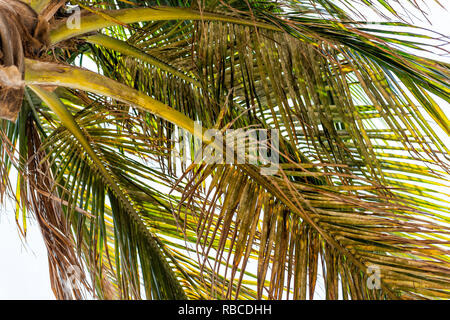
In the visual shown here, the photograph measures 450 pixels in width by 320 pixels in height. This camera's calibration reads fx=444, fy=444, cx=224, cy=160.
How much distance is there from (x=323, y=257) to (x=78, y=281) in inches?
28.7

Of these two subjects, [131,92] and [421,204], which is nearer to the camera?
[131,92]

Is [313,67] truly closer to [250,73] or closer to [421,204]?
[250,73]

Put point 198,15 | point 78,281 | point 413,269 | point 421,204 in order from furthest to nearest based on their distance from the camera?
point 78,281 < point 421,204 < point 198,15 < point 413,269

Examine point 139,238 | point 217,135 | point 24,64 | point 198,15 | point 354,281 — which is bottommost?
point 354,281

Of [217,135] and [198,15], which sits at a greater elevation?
[198,15]

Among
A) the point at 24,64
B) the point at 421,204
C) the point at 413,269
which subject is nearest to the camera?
the point at 413,269

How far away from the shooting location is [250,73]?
2.67 ft

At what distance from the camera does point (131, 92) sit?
735 millimetres

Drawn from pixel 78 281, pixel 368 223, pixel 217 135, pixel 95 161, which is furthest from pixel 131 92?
pixel 78 281

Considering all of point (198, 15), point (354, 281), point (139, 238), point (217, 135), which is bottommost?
point (354, 281)

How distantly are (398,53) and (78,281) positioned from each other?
91 centimetres

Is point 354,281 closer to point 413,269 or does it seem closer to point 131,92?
point 413,269

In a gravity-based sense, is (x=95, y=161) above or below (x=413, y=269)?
above

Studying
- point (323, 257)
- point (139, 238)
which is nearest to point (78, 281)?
point (139, 238)
